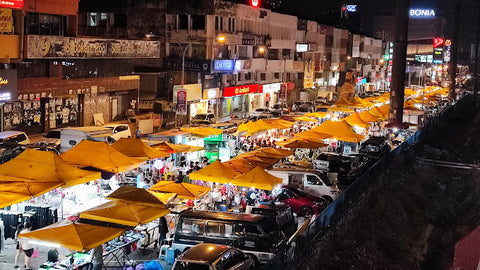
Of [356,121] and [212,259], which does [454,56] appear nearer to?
[356,121]

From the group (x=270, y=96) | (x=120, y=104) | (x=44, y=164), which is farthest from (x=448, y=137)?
(x=44, y=164)

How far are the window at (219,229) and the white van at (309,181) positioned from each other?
1021 cm

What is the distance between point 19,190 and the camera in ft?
65.7

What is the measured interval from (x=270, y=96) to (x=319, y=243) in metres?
56.3

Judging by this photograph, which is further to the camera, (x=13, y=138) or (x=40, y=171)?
(x=13, y=138)

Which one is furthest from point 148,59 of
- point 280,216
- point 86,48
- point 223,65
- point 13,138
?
point 280,216

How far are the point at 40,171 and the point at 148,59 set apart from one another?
38.9 m

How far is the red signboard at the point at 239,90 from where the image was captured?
208 ft

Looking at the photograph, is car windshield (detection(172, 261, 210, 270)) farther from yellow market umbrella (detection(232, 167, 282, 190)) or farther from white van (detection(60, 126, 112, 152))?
white van (detection(60, 126, 112, 152))

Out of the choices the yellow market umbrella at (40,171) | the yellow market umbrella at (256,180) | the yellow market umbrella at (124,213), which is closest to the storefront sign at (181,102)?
the yellow market umbrella at (256,180)

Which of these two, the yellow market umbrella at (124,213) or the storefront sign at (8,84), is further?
the storefront sign at (8,84)

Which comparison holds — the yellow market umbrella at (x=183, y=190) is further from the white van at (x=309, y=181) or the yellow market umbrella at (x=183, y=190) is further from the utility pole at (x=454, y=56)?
the utility pole at (x=454, y=56)

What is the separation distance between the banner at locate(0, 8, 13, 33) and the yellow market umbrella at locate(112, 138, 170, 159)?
13526 millimetres

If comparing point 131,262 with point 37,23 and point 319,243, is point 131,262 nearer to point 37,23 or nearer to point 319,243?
point 319,243
